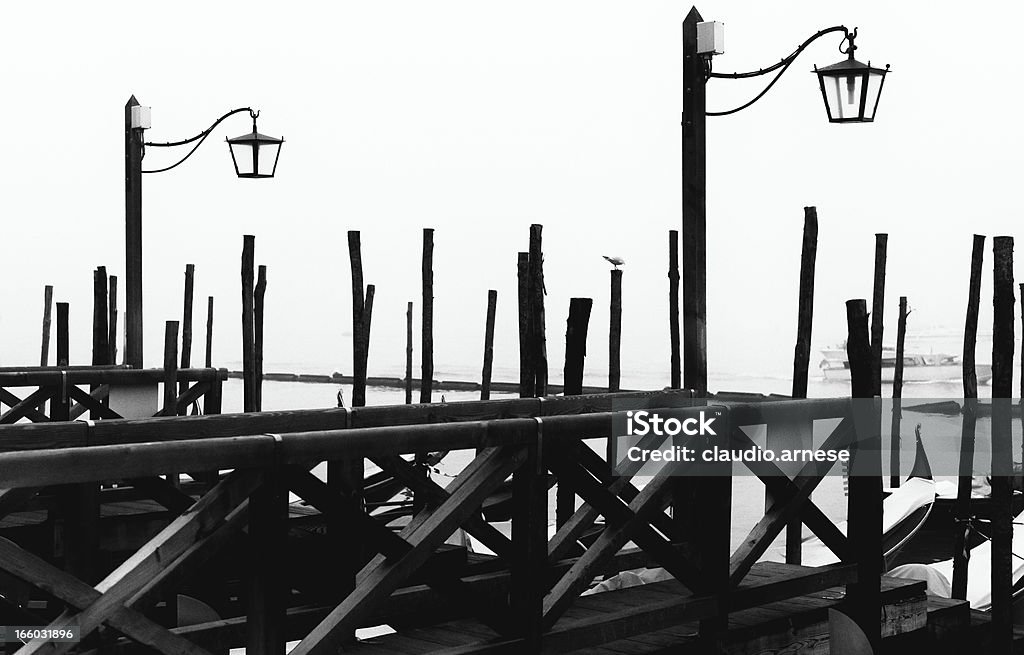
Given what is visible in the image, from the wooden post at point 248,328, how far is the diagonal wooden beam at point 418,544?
820 centimetres

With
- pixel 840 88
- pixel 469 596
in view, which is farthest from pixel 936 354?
pixel 469 596

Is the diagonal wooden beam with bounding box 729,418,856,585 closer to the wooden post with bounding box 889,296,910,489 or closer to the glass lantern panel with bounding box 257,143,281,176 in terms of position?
the glass lantern panel with bounding box 257,143,281,176

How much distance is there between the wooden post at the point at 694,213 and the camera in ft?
23.6

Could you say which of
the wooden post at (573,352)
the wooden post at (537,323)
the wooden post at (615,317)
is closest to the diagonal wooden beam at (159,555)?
the wooden post at (573,352)

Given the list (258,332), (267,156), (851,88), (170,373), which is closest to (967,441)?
(851,88)

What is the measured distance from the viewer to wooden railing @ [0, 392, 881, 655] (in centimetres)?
347

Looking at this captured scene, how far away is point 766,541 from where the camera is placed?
536 cm

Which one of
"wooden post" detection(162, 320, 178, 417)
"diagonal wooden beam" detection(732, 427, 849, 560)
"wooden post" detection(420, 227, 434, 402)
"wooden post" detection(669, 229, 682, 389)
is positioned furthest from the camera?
"wooden post" detection(669, 229, 682, 389)

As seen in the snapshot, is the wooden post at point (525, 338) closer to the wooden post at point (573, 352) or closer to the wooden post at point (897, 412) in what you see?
the wooden post at point (573, 352)

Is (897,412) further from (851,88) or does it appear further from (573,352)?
(851,88)

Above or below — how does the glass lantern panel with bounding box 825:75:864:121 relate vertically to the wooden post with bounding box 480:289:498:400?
above

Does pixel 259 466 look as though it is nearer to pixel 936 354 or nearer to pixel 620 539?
pixel 620 539

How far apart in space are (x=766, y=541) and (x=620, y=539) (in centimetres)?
89

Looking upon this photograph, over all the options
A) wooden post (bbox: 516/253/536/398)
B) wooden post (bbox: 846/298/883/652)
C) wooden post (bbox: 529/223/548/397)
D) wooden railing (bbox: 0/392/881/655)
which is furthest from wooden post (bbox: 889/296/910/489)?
wooden railing (bbox: 0/392/881/655)
